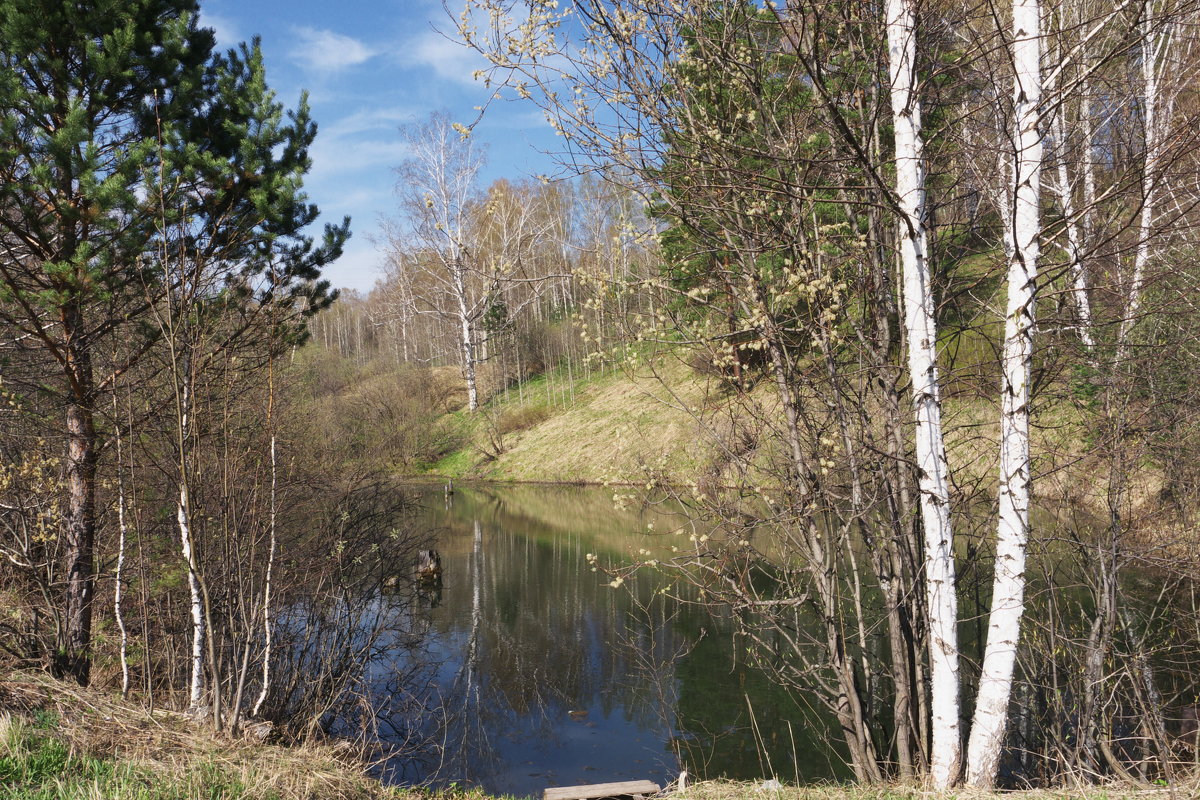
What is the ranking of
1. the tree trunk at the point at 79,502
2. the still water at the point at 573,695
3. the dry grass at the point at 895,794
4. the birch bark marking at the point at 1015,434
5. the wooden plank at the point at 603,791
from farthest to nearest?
the still water at the point at 573,695, the tree trunk at the point at 79,502, the wooden plank at the point at 603,791, the birch bark marking at the point at 1015,434, the dry grass at the point at 895,794

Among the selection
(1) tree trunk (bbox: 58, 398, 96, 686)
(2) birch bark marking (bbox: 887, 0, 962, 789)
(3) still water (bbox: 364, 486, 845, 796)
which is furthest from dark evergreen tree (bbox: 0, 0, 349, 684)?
(2) birch bark marking (bbox: 887, 0, 962, 789)

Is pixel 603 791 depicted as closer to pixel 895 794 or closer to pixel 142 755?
pixel 895 794

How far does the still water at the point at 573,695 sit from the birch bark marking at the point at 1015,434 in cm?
259

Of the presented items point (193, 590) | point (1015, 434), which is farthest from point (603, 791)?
point (1015, 434)

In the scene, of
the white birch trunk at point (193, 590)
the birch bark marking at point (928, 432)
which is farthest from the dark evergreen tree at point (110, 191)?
the birch bark marking at point (928, 432)

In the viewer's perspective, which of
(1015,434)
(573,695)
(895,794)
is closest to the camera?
(1015,434)

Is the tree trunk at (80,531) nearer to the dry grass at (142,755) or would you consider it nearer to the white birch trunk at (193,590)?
the dry grass at (142,755)

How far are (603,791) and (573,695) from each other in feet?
12.9

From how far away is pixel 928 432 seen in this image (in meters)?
4.53

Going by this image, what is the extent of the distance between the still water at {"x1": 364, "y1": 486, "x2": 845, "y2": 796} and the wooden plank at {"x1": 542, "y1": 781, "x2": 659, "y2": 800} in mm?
1588

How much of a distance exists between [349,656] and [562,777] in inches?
109

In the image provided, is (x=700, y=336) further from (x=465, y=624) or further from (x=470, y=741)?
(x=465, y=624)

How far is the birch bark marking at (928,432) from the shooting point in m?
4.46

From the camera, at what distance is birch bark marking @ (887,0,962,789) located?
4461 mm
